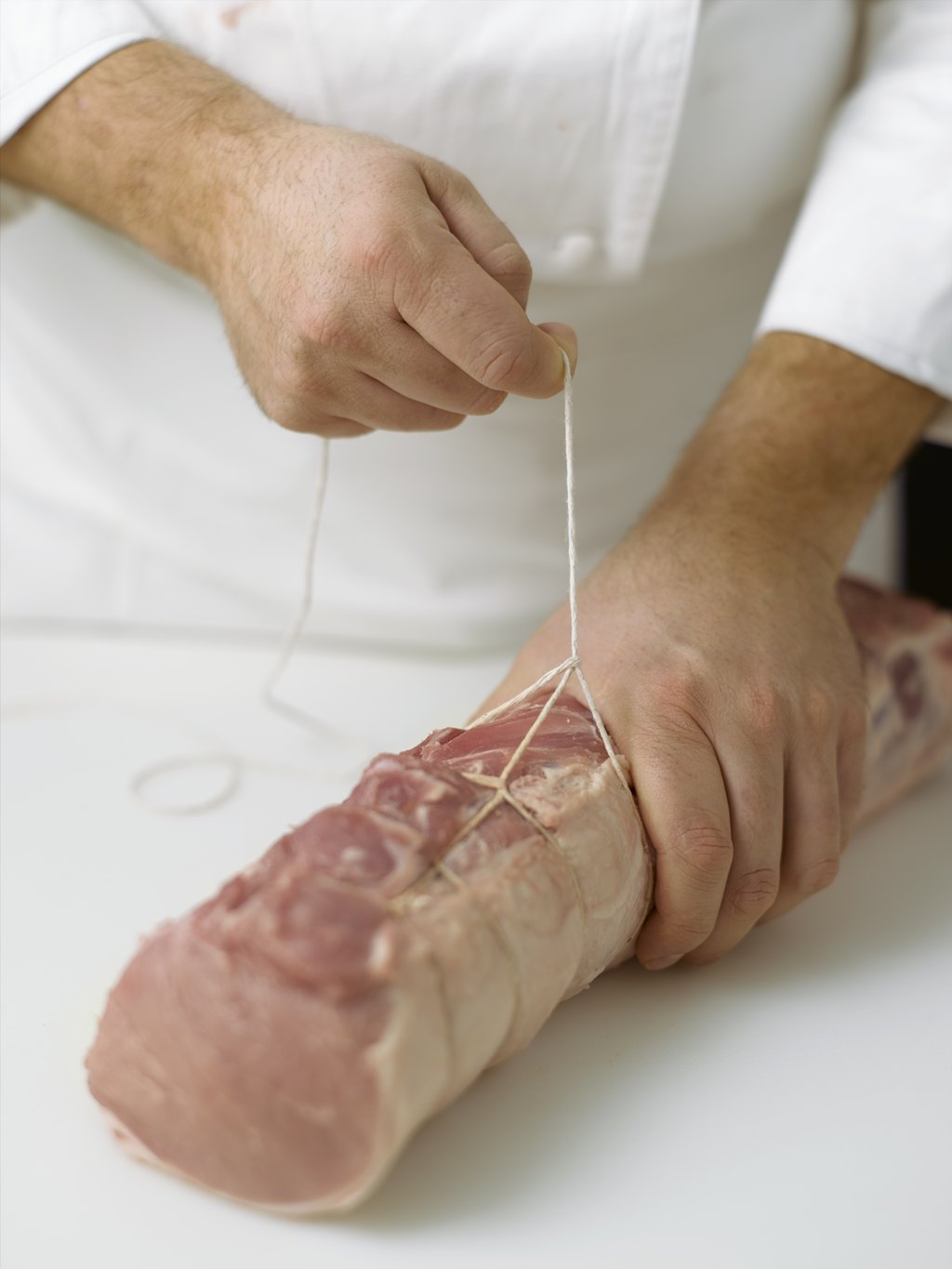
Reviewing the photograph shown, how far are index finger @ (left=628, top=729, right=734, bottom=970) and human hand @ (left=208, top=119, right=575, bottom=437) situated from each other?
279 millimetres

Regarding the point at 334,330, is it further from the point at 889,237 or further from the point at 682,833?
the point at 889,237

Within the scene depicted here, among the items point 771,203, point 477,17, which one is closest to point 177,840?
point 477,17

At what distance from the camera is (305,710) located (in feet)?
4.62

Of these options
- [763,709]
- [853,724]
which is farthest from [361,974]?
[853,724]

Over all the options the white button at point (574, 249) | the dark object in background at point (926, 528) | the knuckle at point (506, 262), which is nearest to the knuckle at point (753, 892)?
the knuckle at point (506, 262)

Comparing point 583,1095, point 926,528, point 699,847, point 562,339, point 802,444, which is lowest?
point 926,528

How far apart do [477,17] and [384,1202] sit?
3.24 ft

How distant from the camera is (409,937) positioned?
2.57 ft

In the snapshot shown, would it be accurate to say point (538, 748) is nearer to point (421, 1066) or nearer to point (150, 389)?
point (421, 1066)

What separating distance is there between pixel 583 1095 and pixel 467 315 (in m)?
0.53

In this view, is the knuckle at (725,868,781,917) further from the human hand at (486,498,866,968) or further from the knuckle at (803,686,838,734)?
the knuckle at (803,686,838,734)

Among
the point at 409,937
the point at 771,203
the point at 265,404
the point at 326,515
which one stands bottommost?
the point at 326,515

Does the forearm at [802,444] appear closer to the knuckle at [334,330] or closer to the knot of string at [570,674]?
the knot of string at [570,674]

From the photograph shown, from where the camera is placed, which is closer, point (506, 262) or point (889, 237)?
point (506, 262)
